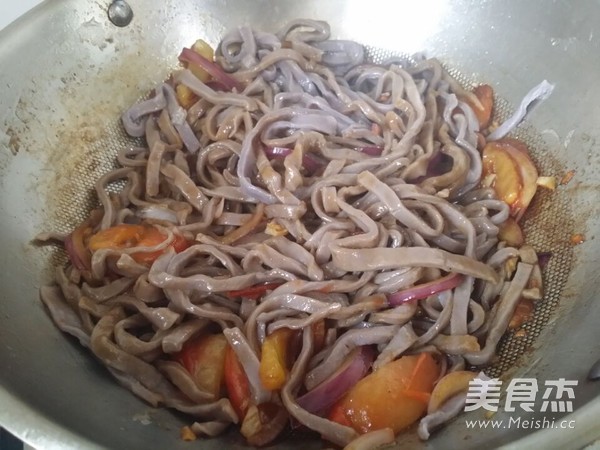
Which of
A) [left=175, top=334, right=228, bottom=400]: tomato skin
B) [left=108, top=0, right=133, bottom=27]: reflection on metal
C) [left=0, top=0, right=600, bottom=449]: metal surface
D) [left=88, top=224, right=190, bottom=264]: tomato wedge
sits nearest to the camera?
[left=0, top=0, right=600, bottom=449]: metal surface

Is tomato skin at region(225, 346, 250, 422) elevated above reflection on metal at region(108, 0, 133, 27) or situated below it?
below

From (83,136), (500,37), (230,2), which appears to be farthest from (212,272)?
(500,37)

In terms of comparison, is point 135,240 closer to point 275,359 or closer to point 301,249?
point 301,249

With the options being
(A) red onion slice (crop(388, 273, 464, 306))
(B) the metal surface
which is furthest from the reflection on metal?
(A) red onion slice (crop(388, 273, 464, 306))

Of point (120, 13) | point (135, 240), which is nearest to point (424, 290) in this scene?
point (135, 240)

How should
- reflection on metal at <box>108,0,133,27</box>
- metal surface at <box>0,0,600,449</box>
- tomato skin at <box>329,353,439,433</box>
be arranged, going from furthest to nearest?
reflection on metal at <box>108,0,133,27</box> → tomato skin at <box>329,353,439,433</box> → metal surface at <box>0,0,600,449</box>

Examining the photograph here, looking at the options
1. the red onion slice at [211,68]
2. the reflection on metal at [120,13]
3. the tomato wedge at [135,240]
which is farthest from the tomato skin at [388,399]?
the reflection on metal at [120,13]

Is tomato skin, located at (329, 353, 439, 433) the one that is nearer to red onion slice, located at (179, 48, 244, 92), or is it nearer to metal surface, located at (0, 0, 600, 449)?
metal surface, located at (0, 0, 600, 449)
